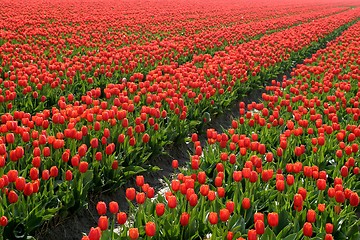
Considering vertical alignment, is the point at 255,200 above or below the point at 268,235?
below

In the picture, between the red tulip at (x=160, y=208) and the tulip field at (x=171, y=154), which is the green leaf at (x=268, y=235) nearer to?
the tulip field at (x=171, y=154)

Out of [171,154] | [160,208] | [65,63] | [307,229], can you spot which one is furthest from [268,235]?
[65,63]

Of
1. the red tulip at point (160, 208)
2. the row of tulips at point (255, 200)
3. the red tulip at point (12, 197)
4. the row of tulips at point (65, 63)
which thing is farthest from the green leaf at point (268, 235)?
the row of tulips at point (65, 63)

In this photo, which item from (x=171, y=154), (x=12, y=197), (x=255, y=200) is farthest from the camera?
(x=171, y=154)

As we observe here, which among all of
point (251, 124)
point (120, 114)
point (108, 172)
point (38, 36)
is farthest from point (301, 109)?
point (38, 36)

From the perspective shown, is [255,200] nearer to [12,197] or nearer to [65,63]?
[12,197]

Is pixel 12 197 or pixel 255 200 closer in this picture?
pixel 12 197

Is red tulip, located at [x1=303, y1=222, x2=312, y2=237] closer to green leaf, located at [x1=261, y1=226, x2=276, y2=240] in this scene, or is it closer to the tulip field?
the tulip field

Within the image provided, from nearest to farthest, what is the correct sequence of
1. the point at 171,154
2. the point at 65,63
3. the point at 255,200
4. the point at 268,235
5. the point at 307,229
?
the point at 307,229 < the point at 268,235 < the point at 255,200 < the point at 171,154 < the point at 65,63

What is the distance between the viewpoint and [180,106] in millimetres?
6828

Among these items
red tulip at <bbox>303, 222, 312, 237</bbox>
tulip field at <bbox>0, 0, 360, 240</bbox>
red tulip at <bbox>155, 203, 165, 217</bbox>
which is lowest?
tulip field at <bbox>0, 0, 360, 240</bbox>

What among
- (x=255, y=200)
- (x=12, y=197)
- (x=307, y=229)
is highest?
(x=12, y=197)

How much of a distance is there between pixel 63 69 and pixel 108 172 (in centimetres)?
439

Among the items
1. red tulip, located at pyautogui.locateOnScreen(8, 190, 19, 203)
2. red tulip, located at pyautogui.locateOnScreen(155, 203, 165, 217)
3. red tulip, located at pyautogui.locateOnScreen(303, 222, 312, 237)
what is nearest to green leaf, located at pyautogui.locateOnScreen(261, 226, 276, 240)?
red tulip, located at pyautogui.locateOnScreen(303, 222, 312, 237)
